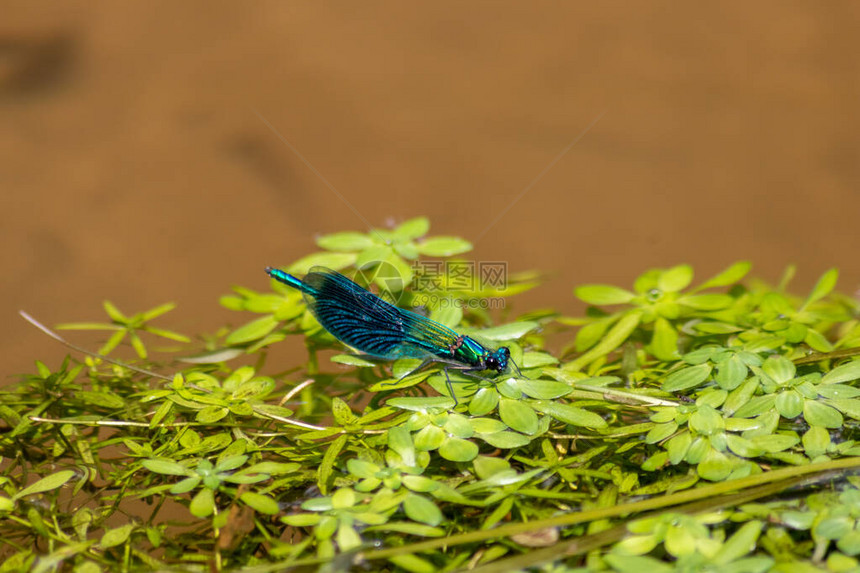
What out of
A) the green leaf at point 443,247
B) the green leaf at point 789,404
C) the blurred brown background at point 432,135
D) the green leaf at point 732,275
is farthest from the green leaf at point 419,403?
the blurred brown background at point 432,135

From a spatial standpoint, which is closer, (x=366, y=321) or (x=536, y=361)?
(x=536, y=361)

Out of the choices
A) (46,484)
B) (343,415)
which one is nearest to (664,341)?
(343,415)

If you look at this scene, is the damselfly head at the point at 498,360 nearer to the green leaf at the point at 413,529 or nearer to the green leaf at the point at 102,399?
the green leaf at the point at 413,529

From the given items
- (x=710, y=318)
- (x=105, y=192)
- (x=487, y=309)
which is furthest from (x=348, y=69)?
(x=710, y=318)

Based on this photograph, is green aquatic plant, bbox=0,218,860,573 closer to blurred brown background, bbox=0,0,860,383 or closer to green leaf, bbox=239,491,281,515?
green leaf, bbox=239,491,281,515

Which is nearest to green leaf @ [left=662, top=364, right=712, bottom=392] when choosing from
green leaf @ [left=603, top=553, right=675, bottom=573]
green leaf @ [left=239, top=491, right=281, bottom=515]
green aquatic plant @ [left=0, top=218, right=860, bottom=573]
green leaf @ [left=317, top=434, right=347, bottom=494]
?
green aquatic plant @ [left=0, top=218, right=860, bottom=573]

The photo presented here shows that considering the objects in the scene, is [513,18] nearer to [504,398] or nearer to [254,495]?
[504,398]

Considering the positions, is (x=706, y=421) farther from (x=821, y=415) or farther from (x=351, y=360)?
(x=351, y=360)
